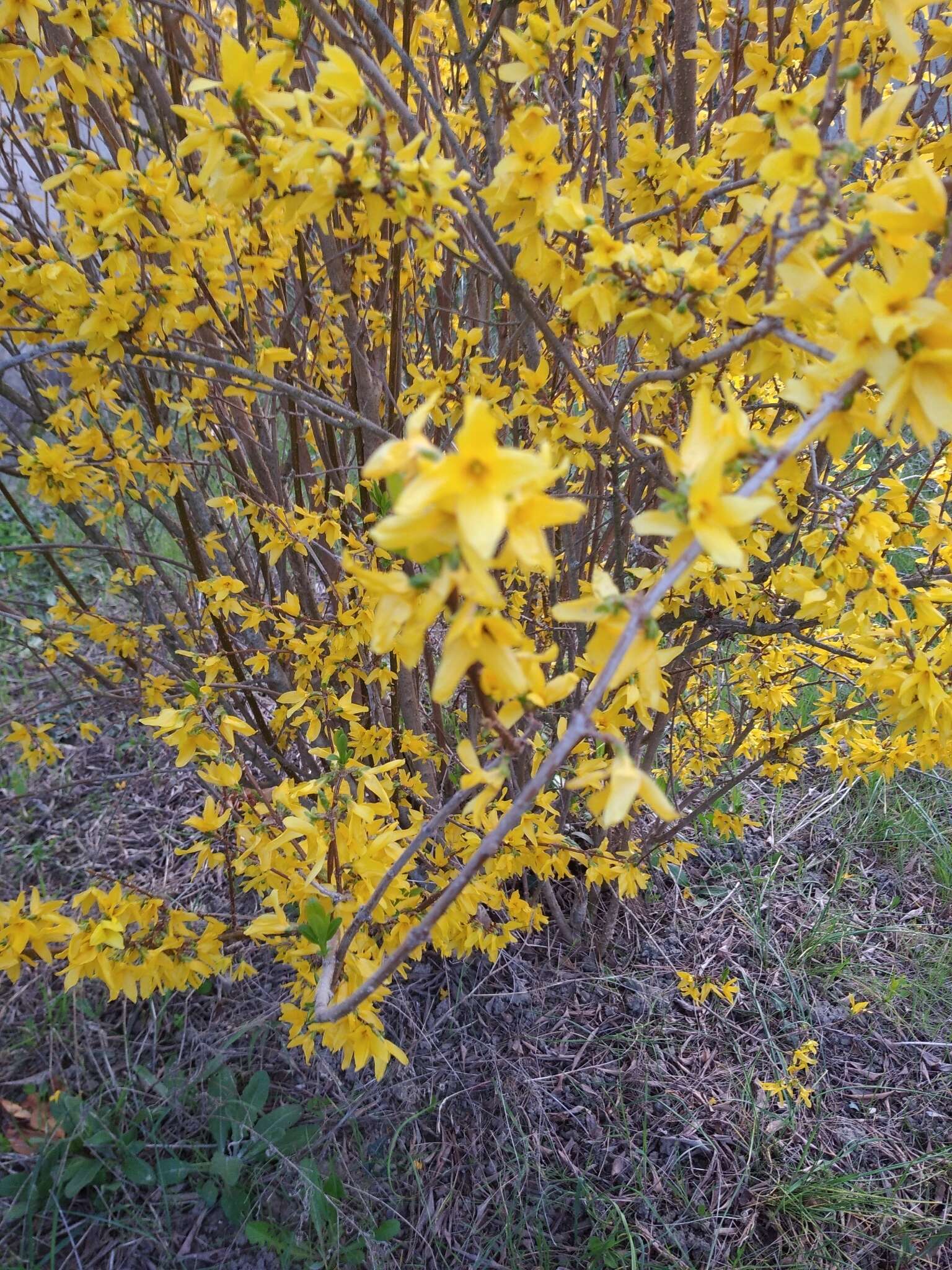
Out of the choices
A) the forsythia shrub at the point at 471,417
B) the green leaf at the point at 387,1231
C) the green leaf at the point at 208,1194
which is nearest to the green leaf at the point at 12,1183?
the green leaf at the point at 208,1194

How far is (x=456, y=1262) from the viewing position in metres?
2.05

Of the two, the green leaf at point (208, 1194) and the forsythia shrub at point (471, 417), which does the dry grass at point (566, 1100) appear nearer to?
the green leaf at point (208, 1194)

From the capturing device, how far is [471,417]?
2.19 ft

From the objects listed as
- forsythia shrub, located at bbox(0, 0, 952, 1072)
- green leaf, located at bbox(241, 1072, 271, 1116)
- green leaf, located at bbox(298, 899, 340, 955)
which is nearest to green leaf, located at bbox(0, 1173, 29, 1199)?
green leaf, located at bbox(241, 1072, 271, 1116)

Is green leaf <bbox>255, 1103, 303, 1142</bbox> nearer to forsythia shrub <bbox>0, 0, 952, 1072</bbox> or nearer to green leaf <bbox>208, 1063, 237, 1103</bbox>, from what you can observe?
green leaf <bbox>208, 1063, 237, 1103</bbox>

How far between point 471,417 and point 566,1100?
2.43 metres

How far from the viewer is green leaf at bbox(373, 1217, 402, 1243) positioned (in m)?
1.96

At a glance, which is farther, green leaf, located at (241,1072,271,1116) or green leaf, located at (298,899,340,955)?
green leaf, located at (241,1072,271,1116)

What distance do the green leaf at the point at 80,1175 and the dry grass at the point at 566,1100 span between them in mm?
38

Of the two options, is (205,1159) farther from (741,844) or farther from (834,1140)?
(741,844)

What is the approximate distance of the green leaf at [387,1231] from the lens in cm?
196

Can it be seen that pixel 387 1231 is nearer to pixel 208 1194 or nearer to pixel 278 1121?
pixel 278 1121

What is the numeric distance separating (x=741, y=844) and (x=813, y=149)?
9.95ft

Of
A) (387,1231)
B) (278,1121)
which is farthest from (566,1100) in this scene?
(278,1121)
